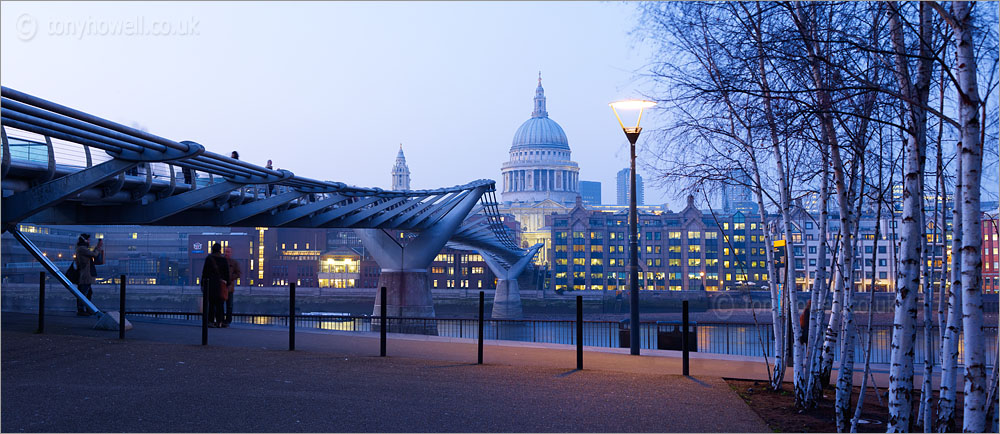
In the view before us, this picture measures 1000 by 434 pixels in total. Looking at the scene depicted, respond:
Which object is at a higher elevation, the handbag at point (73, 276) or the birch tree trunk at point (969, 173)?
the birch tree trunk at point (969, 173)

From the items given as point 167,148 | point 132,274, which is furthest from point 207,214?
point 132,274

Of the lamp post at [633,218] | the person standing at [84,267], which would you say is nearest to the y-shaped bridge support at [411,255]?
the person standing at [84,267]

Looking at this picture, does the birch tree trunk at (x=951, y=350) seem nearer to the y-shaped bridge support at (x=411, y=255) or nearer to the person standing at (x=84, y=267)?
the person standing at (x=84, y=267)

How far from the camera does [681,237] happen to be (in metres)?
136

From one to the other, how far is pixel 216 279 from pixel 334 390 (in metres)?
8.50

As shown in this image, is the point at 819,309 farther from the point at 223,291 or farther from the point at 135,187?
the point at 135,187

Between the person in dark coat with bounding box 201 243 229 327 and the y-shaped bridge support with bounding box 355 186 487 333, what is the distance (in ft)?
123

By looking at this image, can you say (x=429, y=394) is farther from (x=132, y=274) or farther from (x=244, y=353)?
(x=132, y=274)

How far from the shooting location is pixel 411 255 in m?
57.3

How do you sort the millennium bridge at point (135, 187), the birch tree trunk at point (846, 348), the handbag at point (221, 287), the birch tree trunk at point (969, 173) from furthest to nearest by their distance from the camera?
the handbag at point (221, 287) → the millennium bridge at point (135, 187) → the birch tree trunk at point (846, 348) → the birch tree trunk at point (969, 173)

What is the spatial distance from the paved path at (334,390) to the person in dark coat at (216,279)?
7.90 feet

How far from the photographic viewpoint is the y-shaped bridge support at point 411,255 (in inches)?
2228

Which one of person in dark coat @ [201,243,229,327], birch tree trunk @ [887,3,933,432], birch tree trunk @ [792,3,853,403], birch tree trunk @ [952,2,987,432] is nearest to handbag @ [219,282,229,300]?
person in dark coat @ [201,243,229,327]

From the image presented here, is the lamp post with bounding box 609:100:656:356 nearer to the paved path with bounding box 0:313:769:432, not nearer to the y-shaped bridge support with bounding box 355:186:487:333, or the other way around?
the paved path with bounding box 0:313:769:432
